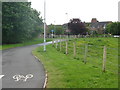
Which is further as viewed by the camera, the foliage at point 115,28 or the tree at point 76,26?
the foliage at point 115,28

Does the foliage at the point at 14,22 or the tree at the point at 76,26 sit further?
the tree at the point at 76,26

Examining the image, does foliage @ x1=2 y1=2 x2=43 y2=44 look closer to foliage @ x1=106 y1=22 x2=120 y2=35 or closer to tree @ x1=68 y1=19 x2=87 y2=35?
tree @ x1=68 y1=19 x2=87 y2=35

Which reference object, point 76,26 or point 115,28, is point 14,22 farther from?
point 115,28

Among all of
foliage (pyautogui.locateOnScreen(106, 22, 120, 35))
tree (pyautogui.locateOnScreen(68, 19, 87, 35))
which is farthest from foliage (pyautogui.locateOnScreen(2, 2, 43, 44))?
foliage (pyautogui.locateOnScreen(106, 22, 120, 35))

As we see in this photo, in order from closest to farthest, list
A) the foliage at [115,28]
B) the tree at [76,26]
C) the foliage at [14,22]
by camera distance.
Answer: the foliage at [14,22] < the tree at [76,26] < the foliage at [115,28]

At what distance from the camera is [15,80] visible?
879 centimetres

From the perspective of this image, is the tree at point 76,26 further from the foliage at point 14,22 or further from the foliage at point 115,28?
the foliage at point 14,22

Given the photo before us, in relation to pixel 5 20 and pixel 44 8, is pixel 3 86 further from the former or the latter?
pixel 5 20

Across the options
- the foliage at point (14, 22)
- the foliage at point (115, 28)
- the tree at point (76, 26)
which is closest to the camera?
the foliage at point (14, 22)

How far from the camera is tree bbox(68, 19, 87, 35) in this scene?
74162mm

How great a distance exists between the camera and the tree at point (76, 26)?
2920 inches

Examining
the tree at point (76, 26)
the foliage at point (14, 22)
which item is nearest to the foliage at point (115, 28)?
the tree at point (76, 26)

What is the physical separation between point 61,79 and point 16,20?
1256 inches

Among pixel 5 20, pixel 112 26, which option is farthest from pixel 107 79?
pixel 112 26
